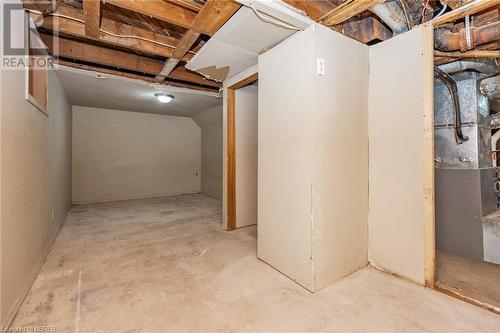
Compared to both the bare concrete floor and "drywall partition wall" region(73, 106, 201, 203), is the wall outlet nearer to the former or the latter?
the bare concrete floor

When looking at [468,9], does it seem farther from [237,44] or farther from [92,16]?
[92,16]

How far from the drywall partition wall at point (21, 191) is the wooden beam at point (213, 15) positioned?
4.26 feet

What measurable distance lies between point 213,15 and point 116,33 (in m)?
1.09

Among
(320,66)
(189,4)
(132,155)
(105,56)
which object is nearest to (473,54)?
(320,66)

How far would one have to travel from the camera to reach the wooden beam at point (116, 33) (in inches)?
77.6

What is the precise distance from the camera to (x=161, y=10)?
1.79m

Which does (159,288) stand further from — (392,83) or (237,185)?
(392,83)

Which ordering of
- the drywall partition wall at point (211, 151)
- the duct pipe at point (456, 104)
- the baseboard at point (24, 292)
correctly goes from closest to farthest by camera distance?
1. the baseboard at point (24, 292)
2. the duct pipe at point (456, 104)
3. the drywall partition wall at point (211, 151)

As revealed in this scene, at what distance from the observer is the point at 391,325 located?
4.52 feet

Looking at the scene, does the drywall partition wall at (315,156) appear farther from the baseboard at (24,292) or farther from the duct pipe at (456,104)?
the baseboard at (24,292)

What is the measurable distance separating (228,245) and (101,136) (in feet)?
14.4

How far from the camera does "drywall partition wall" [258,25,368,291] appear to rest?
1759 millimetres

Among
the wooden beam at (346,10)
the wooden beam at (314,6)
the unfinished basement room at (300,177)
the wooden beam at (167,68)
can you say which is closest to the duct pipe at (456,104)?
the unfinished basement room at (300,177)

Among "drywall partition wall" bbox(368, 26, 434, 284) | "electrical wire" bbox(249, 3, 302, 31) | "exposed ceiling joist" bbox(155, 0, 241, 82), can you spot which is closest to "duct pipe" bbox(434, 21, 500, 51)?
"drywall partition wall" bbox(368, 26, 434, 284)
